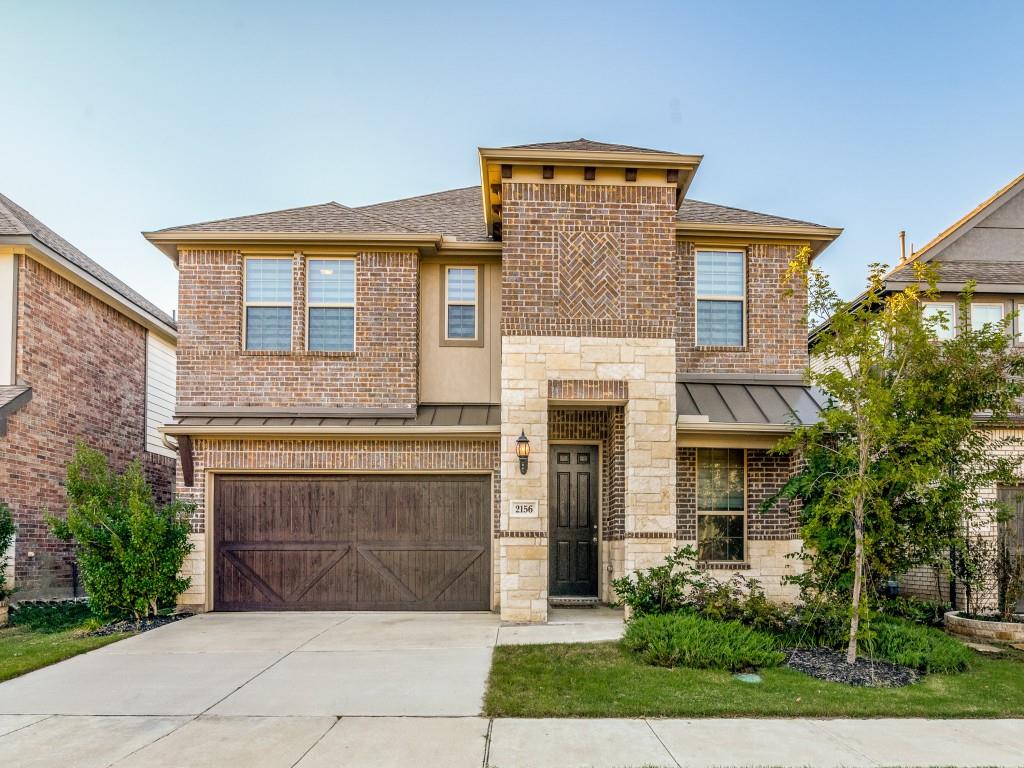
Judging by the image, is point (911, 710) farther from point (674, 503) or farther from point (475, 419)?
point (475, 419)

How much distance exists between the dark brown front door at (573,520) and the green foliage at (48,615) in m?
6.74

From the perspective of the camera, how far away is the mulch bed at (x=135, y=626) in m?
9.84

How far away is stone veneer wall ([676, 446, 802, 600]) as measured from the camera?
37.8ft

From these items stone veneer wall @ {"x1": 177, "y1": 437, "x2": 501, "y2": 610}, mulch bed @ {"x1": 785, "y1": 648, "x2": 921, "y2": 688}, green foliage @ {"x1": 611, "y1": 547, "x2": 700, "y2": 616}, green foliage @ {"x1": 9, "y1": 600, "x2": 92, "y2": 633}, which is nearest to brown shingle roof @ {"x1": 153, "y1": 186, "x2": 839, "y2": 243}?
stone veneer wall @ {"x1": 177, "y1": 437, "x2": 501, "y2": 610}

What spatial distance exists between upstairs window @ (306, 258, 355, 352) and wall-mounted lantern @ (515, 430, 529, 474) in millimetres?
3261

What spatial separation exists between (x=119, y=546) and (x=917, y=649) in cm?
951

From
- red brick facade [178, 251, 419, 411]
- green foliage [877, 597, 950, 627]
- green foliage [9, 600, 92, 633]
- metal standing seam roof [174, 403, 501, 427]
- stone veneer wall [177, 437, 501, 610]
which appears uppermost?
red brick facade [178, 251, 419, 411]

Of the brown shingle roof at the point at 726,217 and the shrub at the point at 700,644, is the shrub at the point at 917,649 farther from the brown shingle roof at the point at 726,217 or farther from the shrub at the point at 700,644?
the brown shingle roof at the point at 726,217

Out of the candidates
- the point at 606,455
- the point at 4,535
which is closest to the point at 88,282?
the point at 4,535

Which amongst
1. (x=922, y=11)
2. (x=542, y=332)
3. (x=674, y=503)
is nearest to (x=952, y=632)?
(x=674, y=503)

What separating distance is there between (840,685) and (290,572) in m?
7.69

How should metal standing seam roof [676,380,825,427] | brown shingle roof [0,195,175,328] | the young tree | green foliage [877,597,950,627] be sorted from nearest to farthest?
the young tree, green foliage [877,597,950,627], metal standing seam roof [676,380,825,427], brown shingle roof [0,195,175,328]

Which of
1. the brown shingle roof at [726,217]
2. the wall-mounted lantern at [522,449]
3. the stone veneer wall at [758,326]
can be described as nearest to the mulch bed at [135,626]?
the wall-mounted lantern at [522,449]

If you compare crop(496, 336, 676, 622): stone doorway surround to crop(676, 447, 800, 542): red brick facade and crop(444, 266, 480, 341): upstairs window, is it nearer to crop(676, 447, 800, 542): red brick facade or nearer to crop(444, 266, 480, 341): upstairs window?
crop(676, 447, 800, 542): red brick facade
